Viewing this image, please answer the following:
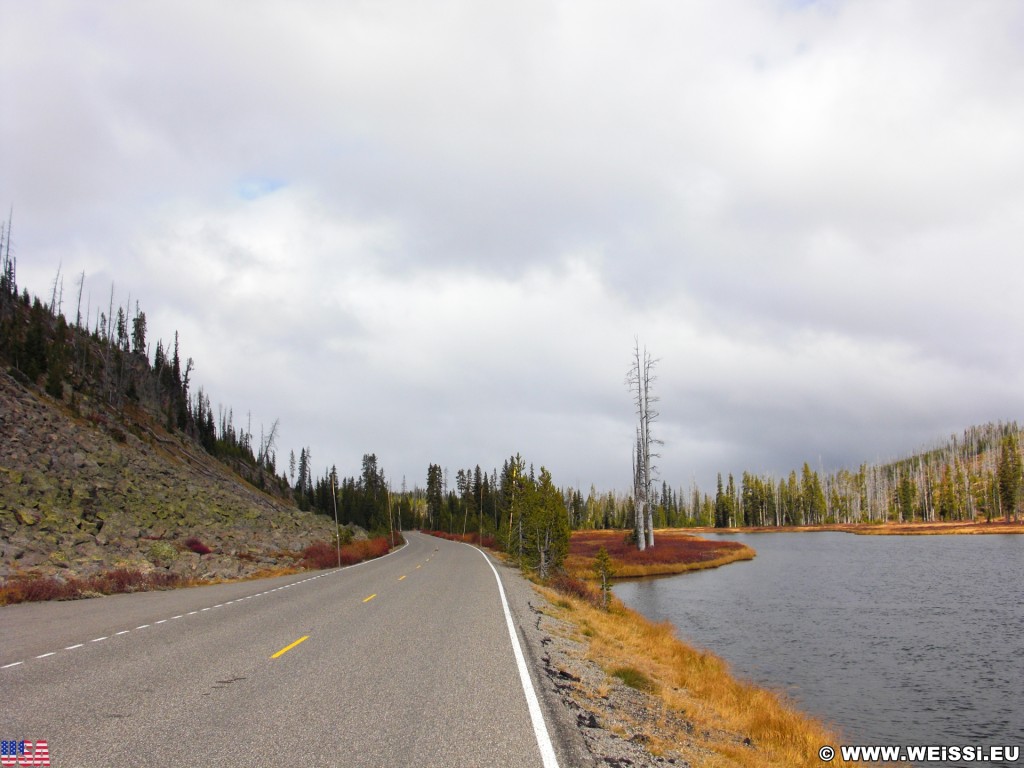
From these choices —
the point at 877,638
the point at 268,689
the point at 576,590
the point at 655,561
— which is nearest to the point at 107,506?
the point at 576,590

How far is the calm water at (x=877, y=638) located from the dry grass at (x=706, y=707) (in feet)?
6.24

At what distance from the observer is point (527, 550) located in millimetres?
42062

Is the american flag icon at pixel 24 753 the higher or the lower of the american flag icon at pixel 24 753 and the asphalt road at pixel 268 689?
the higher

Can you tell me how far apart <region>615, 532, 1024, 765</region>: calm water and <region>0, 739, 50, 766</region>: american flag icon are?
14.3 metres

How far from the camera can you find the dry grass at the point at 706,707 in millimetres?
9361

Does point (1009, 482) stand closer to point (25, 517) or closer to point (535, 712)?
point (535, 712)

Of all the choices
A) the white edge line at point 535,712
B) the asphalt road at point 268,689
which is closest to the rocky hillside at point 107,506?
the asphalt road at point 268,689

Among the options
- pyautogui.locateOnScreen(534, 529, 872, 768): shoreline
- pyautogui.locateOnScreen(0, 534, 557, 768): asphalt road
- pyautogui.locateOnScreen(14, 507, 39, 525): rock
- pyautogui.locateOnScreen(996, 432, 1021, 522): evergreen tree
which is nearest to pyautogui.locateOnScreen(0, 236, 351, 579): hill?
pyautogui.locateOnScreen(14, 507, 39, 525): rock

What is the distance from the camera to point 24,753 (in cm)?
604

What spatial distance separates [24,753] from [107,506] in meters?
40.3

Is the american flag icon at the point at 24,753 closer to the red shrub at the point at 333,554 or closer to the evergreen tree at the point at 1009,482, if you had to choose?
the red shrub at the point at 333,554

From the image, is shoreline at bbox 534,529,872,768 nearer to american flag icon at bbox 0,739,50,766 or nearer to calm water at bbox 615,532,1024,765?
calm water at bbox 615,532,1024,765

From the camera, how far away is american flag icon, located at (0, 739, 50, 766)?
580cm

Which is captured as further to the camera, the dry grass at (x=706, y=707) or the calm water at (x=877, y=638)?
the calm water at (x=877, y=638)
